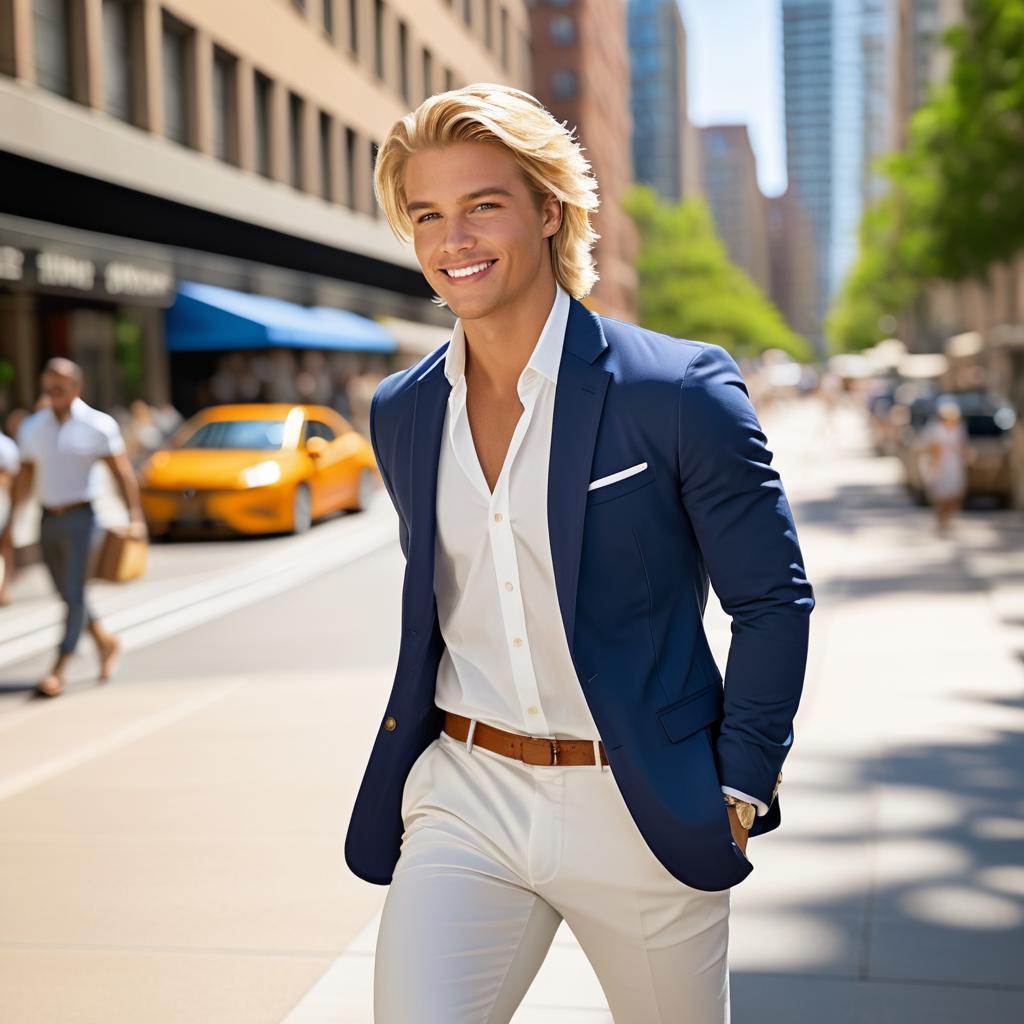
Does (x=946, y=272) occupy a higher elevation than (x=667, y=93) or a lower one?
lower

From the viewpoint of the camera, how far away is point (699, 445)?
2287 millimetres

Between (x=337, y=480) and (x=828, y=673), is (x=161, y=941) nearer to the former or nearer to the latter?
(x=828, y=673)

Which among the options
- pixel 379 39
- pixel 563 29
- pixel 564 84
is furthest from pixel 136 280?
pixel 563 29

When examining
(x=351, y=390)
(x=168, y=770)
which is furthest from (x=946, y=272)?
(x=168, y=770)

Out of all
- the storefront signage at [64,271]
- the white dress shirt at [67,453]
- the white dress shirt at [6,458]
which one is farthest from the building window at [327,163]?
the white dress shirt at [67,453]

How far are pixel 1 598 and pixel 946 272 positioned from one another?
26636 millimetres

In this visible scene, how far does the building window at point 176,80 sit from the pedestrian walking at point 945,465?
48.7 feet

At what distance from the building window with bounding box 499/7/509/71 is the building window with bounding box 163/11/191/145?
29.6m

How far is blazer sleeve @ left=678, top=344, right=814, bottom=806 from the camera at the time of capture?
230cm

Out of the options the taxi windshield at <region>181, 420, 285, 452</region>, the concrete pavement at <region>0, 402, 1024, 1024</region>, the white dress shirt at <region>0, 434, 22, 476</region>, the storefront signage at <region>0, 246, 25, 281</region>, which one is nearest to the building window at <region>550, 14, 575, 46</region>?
the storefront signage at <region>0, 246, 25, 281</region>

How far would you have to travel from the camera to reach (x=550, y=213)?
8.34ft

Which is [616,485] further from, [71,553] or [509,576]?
[71,553]

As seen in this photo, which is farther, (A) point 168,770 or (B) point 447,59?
(B) point 447,59

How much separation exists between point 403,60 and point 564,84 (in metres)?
40.3
